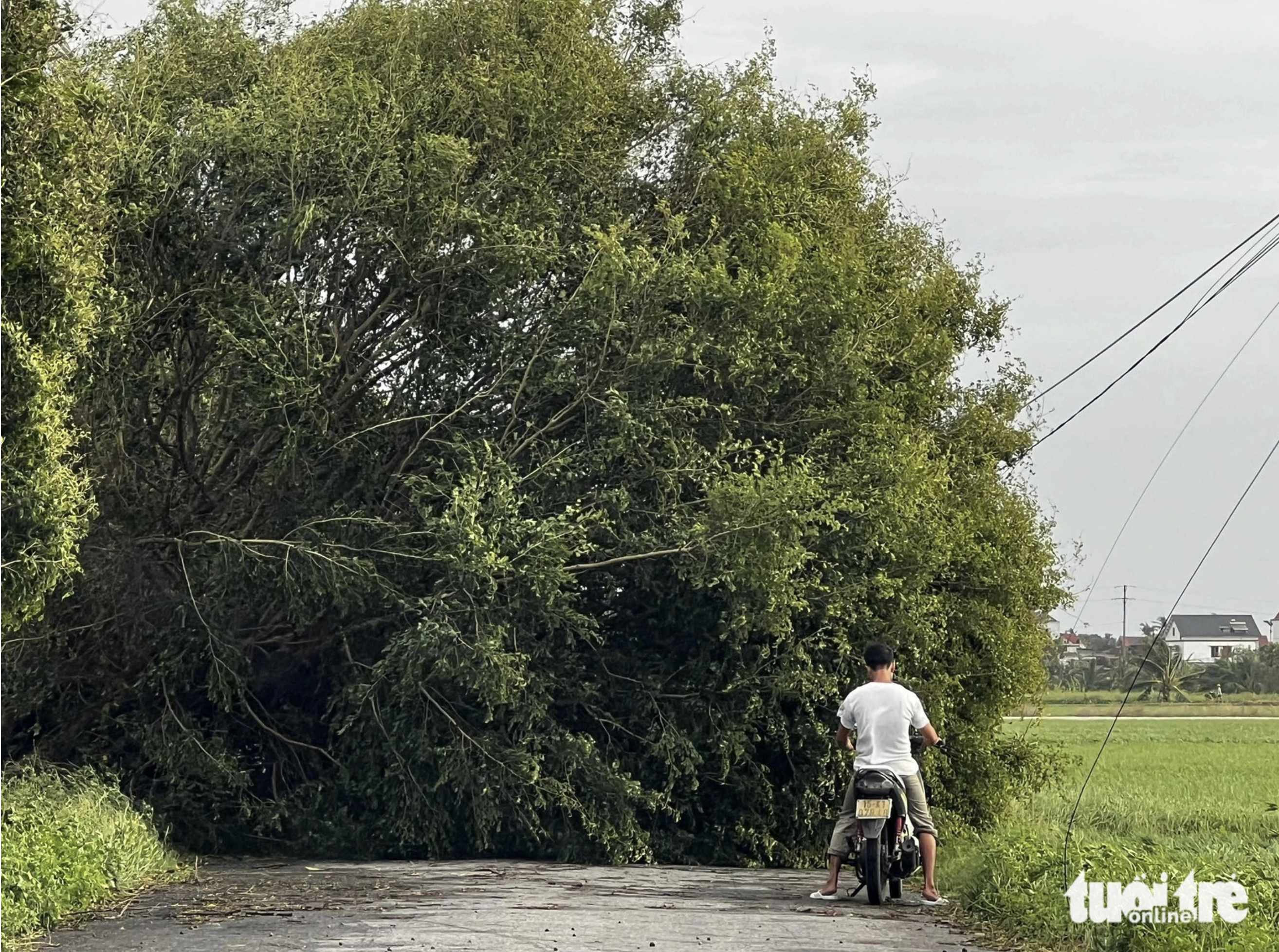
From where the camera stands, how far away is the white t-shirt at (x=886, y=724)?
39.6 ft

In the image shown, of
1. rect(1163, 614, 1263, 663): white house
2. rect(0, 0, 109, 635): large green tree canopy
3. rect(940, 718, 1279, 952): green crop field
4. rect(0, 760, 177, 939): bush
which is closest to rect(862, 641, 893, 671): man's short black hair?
rect(940, 718, 1279, 952): green crop field

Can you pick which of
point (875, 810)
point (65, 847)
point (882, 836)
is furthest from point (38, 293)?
point (882, 836)

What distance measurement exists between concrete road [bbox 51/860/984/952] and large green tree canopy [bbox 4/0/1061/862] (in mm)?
3014

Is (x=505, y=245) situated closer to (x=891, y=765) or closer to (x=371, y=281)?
(x=371, y=281)

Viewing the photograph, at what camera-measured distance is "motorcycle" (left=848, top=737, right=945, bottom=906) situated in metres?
11.7

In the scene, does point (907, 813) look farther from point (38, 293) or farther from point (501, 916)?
point (38, 293)

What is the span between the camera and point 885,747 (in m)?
12.1

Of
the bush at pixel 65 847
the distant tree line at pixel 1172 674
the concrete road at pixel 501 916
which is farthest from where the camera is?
the distant tree line at pixel 1172 674

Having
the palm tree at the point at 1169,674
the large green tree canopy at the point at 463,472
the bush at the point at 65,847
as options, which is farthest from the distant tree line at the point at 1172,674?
the bush at the point at 65,847

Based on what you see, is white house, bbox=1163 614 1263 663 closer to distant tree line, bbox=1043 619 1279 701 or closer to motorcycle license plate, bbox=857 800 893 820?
distant tree line, bbox=1043 619 1279 701

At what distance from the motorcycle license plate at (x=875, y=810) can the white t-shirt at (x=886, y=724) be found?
325 mm

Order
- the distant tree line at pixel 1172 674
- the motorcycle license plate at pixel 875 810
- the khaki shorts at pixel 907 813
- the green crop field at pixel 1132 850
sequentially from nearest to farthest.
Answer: the green crop field at pixel 1132 850 → the motorcycle license plate at pixel 875 810 → the khaki shorts at pixel 907 813 → the distant tree line at pixel 1172 674

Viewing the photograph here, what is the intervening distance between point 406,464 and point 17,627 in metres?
4.86

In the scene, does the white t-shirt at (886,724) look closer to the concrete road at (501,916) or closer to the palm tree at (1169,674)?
the concrete road at (501,916)
